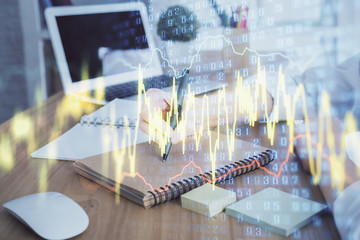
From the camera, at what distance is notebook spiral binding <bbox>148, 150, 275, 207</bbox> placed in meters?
0.42

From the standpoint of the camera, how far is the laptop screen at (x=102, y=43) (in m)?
0.87

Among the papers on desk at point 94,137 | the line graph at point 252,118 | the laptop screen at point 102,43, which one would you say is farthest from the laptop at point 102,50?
the line graph at point 252,118

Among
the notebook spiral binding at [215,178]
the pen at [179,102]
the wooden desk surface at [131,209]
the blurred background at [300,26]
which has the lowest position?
the wooden desk surface at [131,209]

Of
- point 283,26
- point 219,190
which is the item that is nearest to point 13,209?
point 219,190

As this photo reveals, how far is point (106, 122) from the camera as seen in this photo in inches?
26.6

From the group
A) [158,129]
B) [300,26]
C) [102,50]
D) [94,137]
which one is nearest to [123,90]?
[102,50]

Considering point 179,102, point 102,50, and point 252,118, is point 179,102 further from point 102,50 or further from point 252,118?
point 102,50

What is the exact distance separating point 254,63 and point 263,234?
41cm

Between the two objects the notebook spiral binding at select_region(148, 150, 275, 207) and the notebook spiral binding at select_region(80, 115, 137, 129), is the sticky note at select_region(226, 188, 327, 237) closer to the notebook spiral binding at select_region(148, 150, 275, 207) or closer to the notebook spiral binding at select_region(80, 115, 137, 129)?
the notebook spiral binding at select_region(148, 150, 275, 207)

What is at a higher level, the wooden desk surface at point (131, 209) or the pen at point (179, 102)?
the pen at point (179, 102)

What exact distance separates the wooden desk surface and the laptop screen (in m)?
0.34

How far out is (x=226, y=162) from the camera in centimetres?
47

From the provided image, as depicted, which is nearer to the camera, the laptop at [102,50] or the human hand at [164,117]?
the human hand at [164,117]
